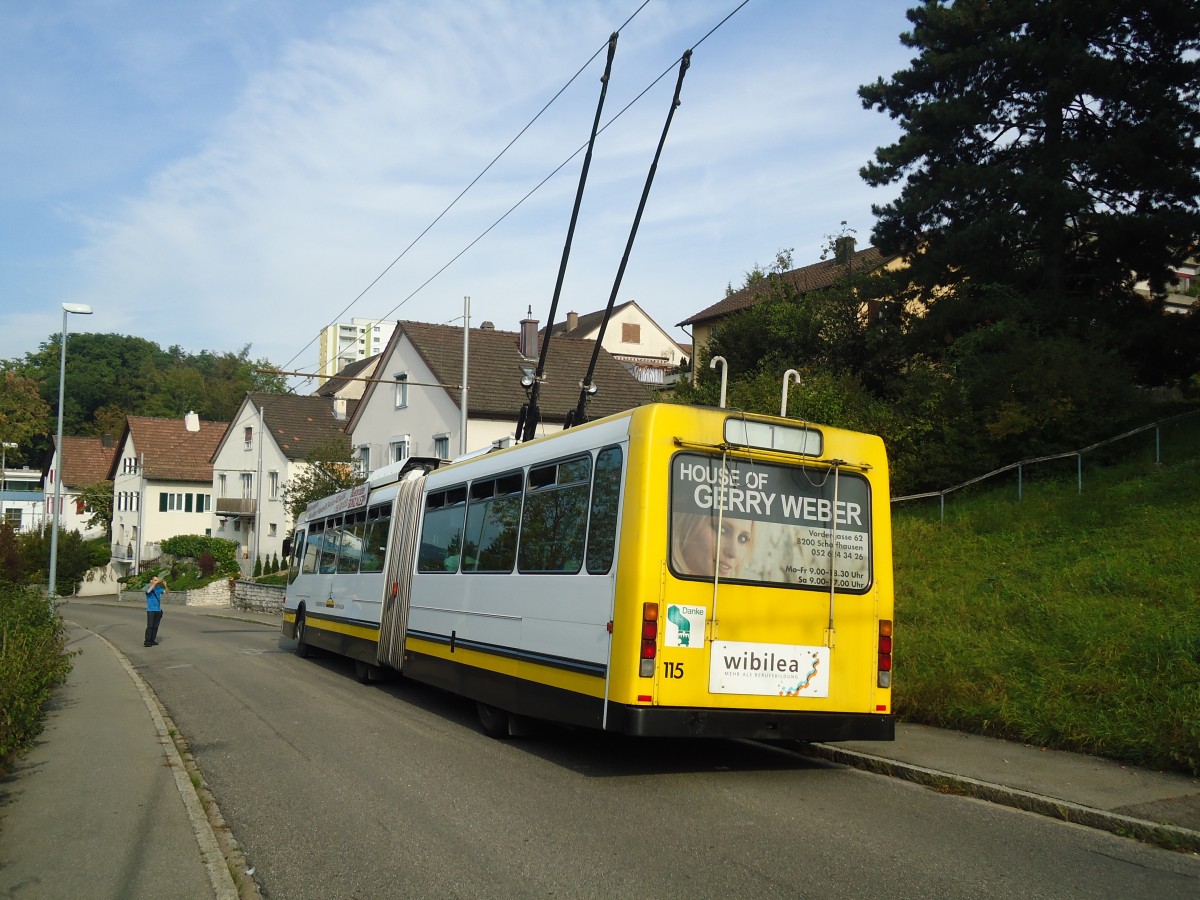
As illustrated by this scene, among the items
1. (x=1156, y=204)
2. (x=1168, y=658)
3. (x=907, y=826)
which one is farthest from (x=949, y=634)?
(x=1156, y=204)

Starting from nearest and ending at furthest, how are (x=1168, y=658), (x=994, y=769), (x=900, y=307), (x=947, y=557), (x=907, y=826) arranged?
(x=907, y=826)
(x=994, y=769)
(x=1168, y=658)
(x=947, y=557)
(x=900, y=307)

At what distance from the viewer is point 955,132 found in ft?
80.4

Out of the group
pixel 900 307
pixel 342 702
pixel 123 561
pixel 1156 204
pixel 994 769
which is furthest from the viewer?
pixel 123 561

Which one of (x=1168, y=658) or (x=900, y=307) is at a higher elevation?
(x=900, y=307)

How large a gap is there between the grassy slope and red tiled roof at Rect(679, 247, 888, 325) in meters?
14.2

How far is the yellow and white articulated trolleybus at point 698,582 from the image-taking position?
318 inches

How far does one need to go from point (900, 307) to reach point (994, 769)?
67.2ft

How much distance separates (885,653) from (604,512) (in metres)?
2.59

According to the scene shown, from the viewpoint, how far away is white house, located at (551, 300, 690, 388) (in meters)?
68.8

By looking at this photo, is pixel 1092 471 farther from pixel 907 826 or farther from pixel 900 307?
pixel 907 826

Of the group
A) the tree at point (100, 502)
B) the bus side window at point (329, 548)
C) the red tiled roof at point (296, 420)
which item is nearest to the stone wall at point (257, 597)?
the red tiled roof at point (296, 420)

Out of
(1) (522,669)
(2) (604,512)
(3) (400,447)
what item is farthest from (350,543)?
(3) (400,447)

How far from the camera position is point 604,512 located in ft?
28.4

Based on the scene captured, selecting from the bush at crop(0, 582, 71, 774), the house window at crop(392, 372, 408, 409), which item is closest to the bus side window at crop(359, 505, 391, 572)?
the bush at crop(0, 582, 71, 774)
